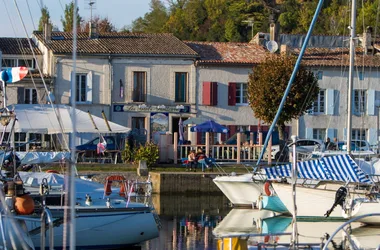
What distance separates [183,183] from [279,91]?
10.4 metres

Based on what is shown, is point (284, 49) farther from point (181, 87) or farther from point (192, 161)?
point (192, 161)

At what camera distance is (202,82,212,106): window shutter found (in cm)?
4962

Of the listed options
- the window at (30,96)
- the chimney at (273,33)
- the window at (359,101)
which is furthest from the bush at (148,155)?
the chimney at (273,33)

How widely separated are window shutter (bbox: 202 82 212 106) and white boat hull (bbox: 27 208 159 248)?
2785 centimetres

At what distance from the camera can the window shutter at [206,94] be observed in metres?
49.6

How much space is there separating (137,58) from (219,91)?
489 centimetres

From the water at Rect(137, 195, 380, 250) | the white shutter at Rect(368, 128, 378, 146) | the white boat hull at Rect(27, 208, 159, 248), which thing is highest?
the white shutter at Rect(368, 128, 378, 146)

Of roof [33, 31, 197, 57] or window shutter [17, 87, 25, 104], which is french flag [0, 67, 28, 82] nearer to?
window shutter [17, 87, 25, 104]

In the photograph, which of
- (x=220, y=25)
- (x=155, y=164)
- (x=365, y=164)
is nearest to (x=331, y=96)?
(x=155, y=164)

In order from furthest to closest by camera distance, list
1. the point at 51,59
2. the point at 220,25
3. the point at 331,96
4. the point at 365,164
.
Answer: the point at 220,25, the point at 331,96, the point at 51,59, the point at 365,164

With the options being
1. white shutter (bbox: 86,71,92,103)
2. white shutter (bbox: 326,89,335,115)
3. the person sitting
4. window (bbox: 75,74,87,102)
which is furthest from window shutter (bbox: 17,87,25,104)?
white shutter (bbox: 326,89,335,115)

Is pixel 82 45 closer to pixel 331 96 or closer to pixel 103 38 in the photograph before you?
pixel 103 38

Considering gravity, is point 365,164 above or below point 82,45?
below

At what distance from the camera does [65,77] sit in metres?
48.3
